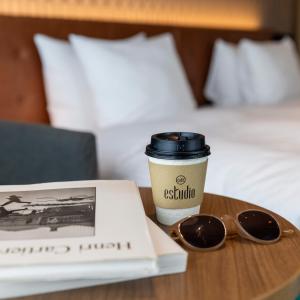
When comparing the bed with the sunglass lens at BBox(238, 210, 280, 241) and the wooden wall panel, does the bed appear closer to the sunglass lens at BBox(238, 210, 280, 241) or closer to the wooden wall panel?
the wooden wall panel

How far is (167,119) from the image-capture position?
1853 mm

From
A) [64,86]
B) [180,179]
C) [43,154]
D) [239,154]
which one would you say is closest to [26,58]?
[64,86]

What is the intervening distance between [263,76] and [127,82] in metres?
1.07

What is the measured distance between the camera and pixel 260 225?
69cm

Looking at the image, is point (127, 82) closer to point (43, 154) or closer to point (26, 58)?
point (26, 58)

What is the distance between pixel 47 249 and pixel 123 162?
873 millimetres

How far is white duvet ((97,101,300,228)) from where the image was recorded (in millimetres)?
1049

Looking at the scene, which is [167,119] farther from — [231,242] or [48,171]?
[231,242]

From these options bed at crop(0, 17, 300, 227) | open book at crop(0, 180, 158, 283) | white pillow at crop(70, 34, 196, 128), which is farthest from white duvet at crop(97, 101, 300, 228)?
open book at crop(0, 180, 158, 283)

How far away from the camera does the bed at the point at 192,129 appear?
42.7 inches

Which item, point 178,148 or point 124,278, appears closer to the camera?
point 124,278

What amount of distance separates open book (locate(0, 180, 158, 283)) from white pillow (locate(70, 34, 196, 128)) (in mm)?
1072

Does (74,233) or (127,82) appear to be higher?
(74,233)

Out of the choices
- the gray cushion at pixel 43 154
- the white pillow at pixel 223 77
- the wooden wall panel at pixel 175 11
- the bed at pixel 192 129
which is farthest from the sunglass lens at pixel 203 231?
the white pillow at pixel 223 77
